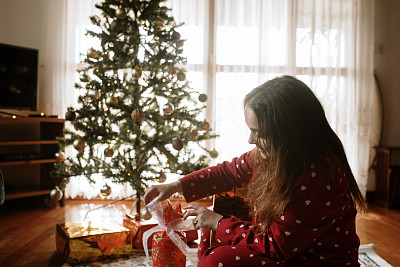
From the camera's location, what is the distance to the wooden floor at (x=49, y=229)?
2.23 metres

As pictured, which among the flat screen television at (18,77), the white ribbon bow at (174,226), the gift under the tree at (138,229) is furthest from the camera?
the flat screen television at (18,77)

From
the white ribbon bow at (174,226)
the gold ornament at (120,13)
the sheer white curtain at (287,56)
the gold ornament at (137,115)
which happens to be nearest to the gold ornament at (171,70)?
the gold ornament at (137,115)

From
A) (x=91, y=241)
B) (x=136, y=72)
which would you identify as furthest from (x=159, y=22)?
(x=91, y=241)

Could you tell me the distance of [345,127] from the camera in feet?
13.0

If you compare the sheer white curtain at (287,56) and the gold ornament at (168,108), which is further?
the sheer white curtain at (287,56)

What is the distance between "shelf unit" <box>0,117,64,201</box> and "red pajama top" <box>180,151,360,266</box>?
98.2 inches

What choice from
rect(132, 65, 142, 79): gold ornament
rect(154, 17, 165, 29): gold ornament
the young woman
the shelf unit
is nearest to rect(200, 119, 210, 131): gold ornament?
rect(132, 65, 142, 79): gold ornament

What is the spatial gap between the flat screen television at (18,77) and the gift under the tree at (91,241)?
5.65ft

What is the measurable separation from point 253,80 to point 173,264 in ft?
8.42

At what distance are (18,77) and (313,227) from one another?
3195 mm

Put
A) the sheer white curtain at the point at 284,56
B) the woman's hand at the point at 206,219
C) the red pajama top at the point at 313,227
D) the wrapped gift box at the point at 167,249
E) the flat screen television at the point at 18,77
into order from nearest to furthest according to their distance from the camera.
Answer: the red pajama top at the point at 313,227 → the woman's hand at the point at 206,219 → the wrapped gift box at the point at 167,249 → the flat screen television at the point at 18,77 → the sheer white curtain at the point at 284,56

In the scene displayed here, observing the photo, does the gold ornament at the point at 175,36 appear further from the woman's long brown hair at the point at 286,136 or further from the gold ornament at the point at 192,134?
the woman's long brown hair at the point at 286,136

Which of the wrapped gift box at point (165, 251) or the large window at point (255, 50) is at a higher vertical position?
the large window at point (255, 50)

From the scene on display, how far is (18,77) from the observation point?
3512mm
